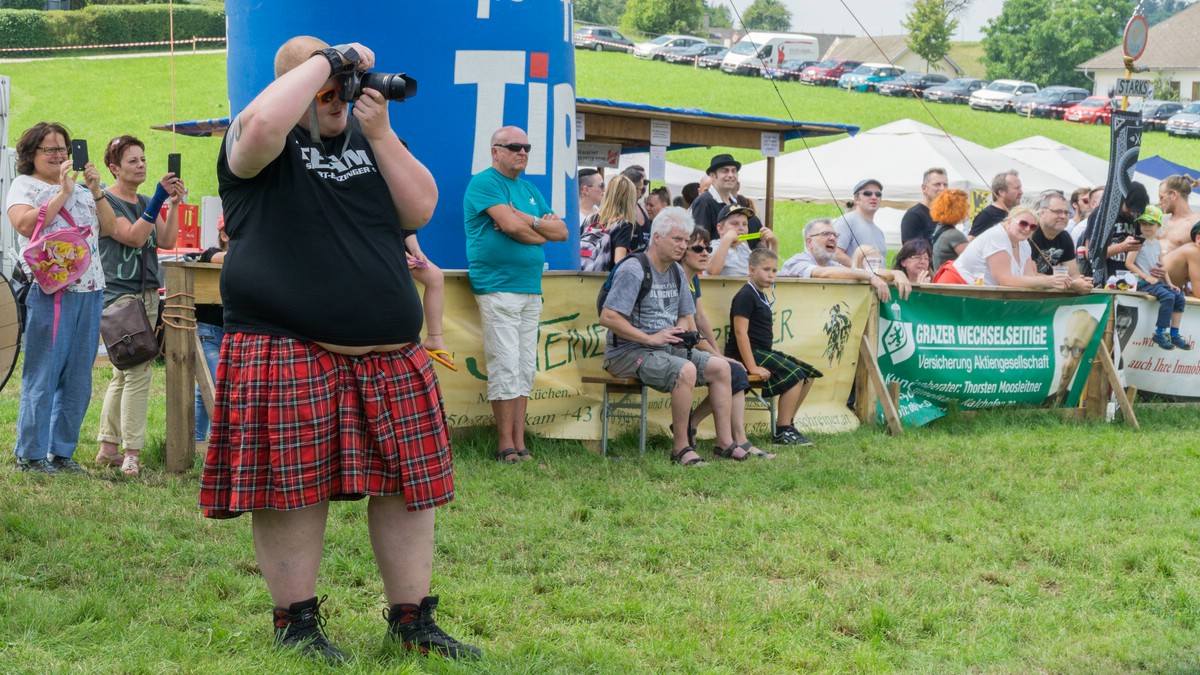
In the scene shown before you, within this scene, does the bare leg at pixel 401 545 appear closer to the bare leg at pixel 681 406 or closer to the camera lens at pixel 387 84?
the camera lens at pixel 387 84

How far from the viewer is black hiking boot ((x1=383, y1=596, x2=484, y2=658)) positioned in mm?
3650

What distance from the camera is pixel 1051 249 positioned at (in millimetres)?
10086

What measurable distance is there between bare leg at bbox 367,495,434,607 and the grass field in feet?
0.69

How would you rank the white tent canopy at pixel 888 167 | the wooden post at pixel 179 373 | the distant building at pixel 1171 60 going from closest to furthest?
the wooden post at pixel 179 373 < the white tent canopy at pixel 888 167 < the distant building at pixel 1171 60

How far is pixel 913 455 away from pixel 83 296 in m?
4.83

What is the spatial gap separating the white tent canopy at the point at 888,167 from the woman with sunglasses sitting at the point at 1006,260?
414 inches

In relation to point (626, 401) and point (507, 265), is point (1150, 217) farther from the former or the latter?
point (507, 265)

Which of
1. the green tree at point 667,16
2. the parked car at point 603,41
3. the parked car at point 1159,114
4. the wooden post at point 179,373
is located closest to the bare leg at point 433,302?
the wooden post at point 179,373

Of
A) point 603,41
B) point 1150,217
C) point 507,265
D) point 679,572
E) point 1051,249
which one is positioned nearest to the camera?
point 679,572

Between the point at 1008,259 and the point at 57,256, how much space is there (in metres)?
6.65

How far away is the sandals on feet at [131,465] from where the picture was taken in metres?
6.41

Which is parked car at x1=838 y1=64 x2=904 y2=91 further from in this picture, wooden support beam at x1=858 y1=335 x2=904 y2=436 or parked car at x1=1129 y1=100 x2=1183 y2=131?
wooden support beam at x1=858 y1=335 x2=904 y2=436

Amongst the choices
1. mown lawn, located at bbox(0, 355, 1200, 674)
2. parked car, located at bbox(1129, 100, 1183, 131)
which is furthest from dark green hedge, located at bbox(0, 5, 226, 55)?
mown lawn, located at bbox(0, 355, 1200, 674)

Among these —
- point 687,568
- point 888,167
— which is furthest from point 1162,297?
point 888,167
